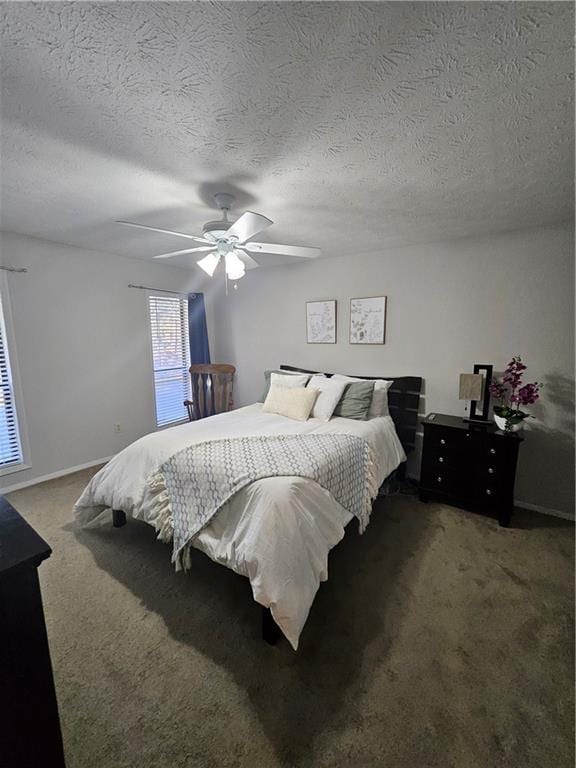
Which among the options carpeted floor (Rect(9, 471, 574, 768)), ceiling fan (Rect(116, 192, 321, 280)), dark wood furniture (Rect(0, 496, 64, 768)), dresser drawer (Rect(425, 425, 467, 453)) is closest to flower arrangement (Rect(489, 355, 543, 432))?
dresser drawer (Rect(425, 425, 467, 453))

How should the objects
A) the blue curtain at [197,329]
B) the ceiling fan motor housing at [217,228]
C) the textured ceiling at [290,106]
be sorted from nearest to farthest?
the textured ceiling at [290,106], the ceiling fan motor housing at [217,228], the blue curtain at [197,329]

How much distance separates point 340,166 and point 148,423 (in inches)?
144

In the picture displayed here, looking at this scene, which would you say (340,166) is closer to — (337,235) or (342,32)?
(342,32)

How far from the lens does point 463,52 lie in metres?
1.02

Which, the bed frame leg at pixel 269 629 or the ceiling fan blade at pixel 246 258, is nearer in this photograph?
the bed frame leg at pixel 269 629

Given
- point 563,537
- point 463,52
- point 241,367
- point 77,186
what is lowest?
point 563,537

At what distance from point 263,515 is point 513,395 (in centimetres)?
234

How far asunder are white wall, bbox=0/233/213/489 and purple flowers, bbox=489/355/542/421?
12.8ft

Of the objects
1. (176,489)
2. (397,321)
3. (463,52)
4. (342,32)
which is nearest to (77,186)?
(342,32)

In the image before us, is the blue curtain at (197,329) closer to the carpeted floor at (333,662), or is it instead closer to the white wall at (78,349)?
the white wall at (78,349)

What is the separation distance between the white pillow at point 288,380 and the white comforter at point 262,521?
1.01m

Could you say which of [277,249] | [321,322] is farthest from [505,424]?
[277,249]

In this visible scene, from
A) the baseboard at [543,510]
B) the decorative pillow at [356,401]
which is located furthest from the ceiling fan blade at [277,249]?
the baseboard at [543,510]

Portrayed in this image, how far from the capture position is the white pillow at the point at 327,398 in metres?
2.92
